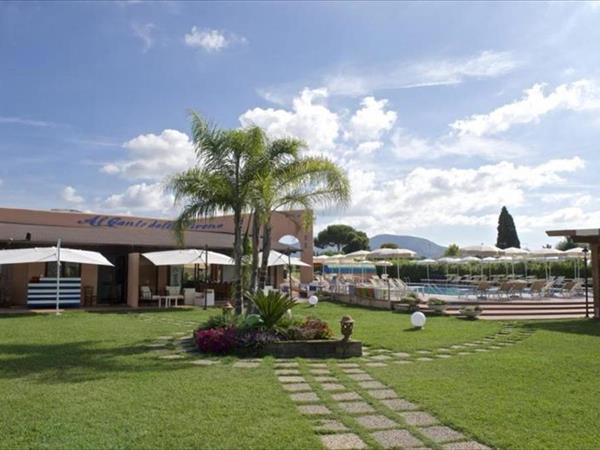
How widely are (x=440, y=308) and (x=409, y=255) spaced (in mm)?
8146

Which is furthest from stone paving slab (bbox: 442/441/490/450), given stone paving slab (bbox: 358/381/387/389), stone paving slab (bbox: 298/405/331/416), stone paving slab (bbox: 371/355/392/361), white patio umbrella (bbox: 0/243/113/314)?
white patio umbrella (bbox: 0/243/113/314)

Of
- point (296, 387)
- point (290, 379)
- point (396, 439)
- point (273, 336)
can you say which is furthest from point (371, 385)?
point (273, 336)

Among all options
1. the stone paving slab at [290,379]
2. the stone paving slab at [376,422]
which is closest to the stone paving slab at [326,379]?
the stone paving slab at [290,379]

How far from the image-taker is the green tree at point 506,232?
63.3 m

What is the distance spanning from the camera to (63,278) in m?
20.8

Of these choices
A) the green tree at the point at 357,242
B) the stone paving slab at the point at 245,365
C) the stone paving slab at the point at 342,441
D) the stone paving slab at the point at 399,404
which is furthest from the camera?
the green tree at the point at 357,242

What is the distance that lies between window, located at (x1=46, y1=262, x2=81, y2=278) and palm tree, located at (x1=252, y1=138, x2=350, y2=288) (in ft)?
42.9

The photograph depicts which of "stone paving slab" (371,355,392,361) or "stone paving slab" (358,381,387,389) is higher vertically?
"stone paving slab" (358,381,387,389)

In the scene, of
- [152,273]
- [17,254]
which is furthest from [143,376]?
[152,273]

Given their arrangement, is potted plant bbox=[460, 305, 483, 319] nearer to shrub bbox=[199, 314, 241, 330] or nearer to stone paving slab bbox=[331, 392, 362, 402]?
shrub bbox=[199, 314, 241, 330]

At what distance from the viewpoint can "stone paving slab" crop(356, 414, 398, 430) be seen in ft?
17.8

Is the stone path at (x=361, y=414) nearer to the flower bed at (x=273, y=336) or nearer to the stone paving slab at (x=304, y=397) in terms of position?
the stone paving slab at (x=304, y=397)

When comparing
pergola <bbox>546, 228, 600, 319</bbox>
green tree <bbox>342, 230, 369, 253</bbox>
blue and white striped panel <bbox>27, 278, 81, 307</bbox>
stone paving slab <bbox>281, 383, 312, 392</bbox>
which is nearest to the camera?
stone paving slab <bbox>281, 383, 312, 392</bbox>

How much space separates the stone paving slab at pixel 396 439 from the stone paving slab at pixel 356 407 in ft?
2.55
